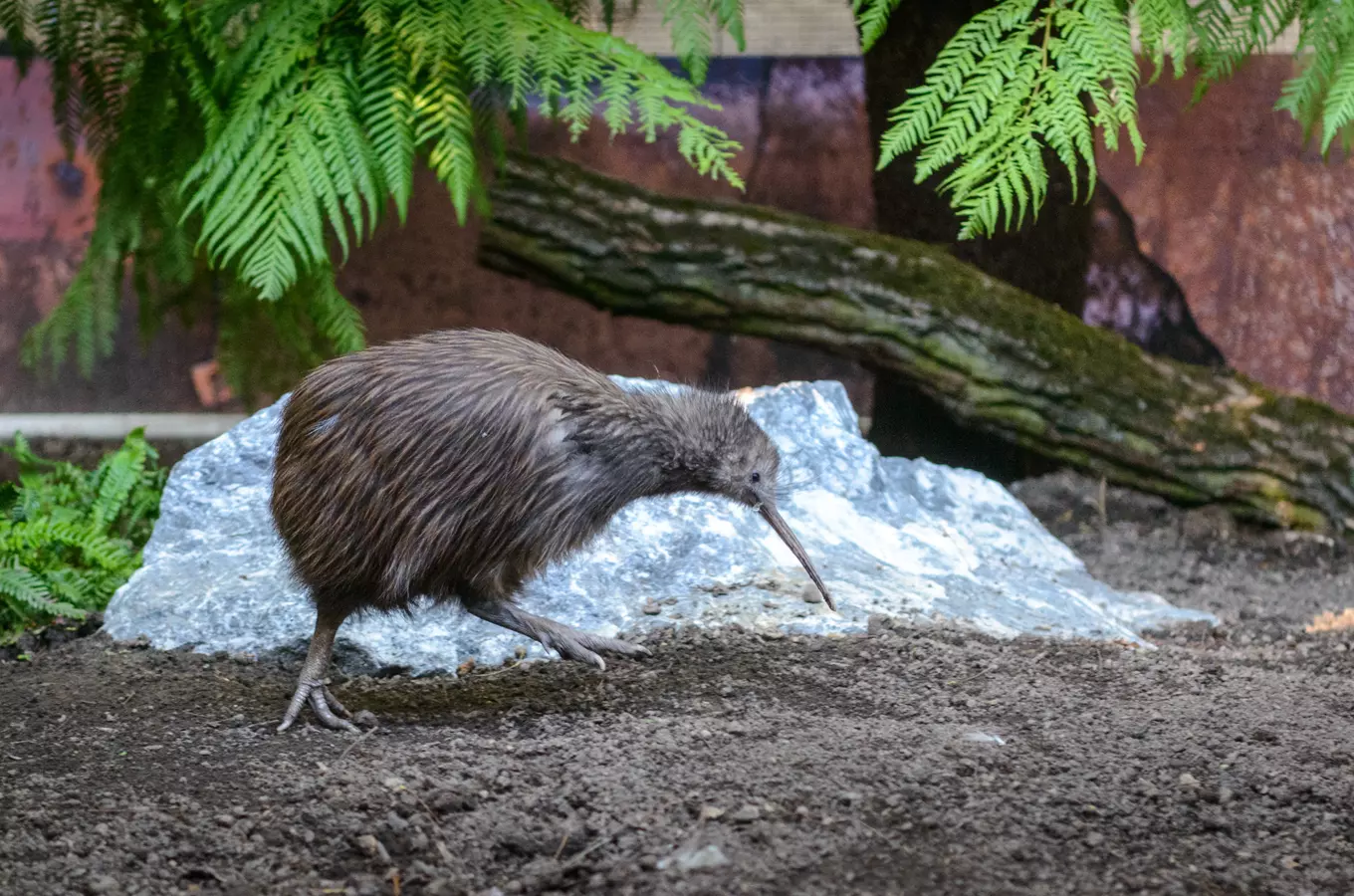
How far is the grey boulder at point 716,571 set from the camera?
145 inches

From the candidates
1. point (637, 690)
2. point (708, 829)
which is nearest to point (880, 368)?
point (637, 690)

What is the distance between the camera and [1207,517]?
5957 millimetres

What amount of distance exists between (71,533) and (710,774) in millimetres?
2732

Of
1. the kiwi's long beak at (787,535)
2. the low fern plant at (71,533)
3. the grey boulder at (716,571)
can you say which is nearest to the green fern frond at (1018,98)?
the kiwi's long beak at (787,535)

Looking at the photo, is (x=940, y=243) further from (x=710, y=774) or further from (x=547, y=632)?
(x=710, y=774)

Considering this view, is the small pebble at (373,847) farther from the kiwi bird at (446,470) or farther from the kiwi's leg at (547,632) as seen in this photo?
the kiwi's leg at (547,632)

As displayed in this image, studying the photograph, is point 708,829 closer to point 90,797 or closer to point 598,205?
point 90,797

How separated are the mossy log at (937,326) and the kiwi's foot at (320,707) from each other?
119 inches

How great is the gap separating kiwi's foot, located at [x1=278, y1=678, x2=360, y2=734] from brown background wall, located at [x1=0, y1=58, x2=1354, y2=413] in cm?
337

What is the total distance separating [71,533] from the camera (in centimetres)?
428

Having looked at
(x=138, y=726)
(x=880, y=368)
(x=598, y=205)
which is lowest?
(x=138, y=726)

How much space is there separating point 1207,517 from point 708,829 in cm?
443

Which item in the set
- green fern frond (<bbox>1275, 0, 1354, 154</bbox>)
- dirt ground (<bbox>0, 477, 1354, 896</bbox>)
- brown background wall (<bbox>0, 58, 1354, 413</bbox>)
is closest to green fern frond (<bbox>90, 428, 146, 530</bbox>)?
dirt ground (<bbox>0, 477, 1354, 896</bbox>)

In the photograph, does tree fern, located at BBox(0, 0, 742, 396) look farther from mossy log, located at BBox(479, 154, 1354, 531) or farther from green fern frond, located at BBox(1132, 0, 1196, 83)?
green fern frond, located at BBox(1132, 0, 1196, 83)
